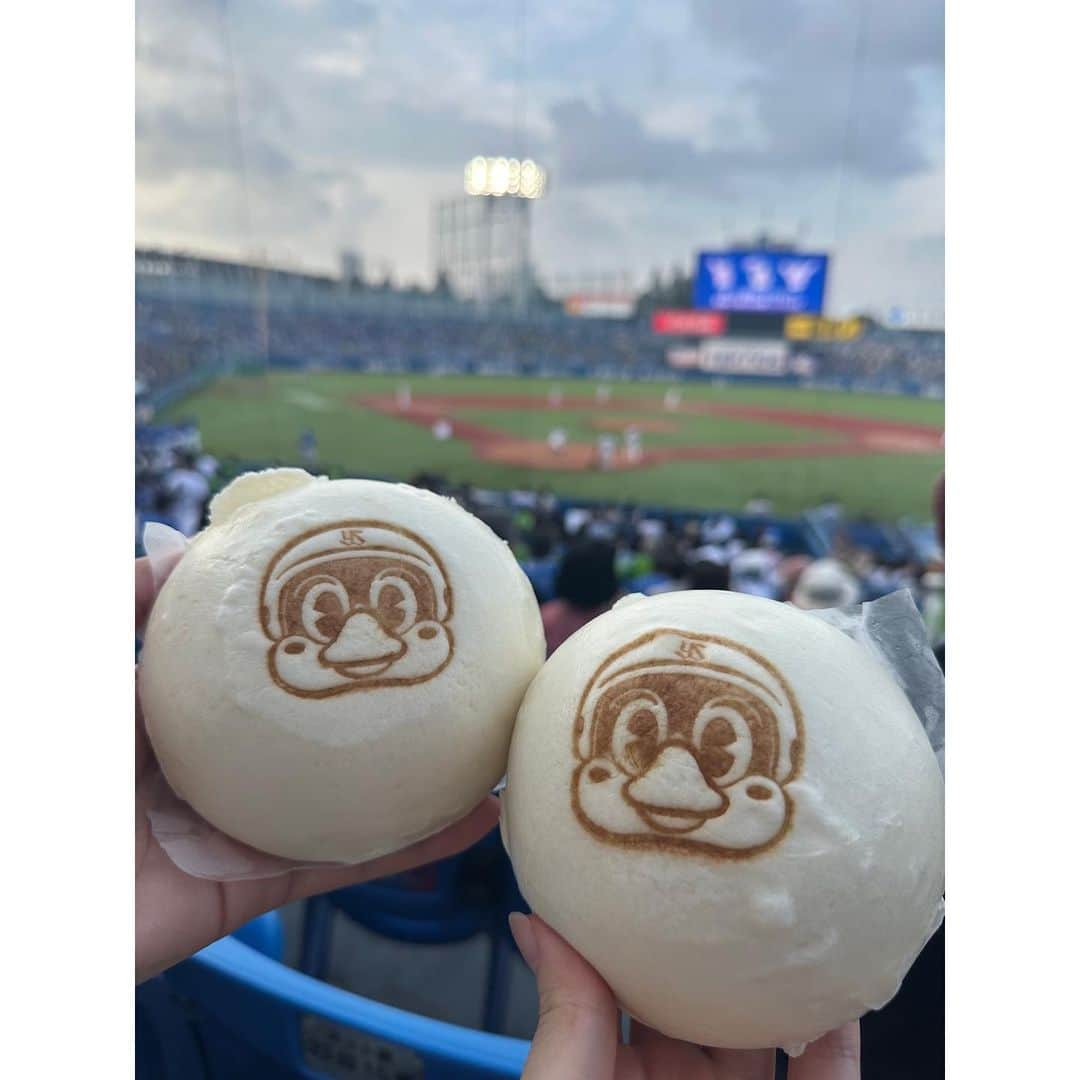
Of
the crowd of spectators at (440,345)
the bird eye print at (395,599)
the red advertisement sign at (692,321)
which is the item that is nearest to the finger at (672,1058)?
the bird eye print at (395,599)

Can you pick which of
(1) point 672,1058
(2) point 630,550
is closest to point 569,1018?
(1) point 672,1058

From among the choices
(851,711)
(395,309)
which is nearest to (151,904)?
(851,711)

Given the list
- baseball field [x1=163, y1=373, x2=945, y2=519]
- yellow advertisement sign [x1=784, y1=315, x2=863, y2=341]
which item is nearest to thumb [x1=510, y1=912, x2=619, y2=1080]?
baseball field [x1=163, y1=373, x2=945, y2=519]

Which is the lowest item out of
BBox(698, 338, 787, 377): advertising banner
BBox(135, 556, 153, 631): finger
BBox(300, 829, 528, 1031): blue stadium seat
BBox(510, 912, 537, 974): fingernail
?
BBox(300, 829, 528, 1031): blue stadium seat

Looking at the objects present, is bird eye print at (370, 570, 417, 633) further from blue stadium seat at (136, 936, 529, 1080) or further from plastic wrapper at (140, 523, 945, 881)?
blue stadium seat at (136, 936, 529, 1080)

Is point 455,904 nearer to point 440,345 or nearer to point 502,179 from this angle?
point 502,179

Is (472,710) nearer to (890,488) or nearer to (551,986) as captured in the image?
(551,986)

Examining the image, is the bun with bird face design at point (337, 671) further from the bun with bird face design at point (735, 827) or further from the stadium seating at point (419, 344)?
the stadium seating at point (419, 344)
